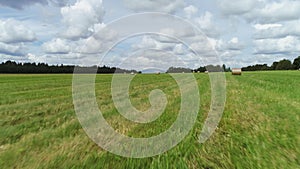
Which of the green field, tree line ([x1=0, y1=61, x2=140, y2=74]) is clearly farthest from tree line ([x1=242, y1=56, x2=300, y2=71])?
the green field

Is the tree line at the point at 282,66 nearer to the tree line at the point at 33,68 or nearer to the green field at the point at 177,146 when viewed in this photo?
the tree line at the point at 33,68

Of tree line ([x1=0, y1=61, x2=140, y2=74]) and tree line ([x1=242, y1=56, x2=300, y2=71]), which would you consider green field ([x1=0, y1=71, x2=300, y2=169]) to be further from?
tree line ([x1=242, y1=56, x2=300, y2=71])

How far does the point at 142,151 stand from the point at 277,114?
13.5ft

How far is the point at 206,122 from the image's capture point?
5750 millimetres

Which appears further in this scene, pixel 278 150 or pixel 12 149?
pixel 12 149

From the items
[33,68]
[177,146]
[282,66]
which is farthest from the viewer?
[282,66]

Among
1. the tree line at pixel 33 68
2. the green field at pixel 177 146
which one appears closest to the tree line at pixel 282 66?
the tree line at pixel 33 68

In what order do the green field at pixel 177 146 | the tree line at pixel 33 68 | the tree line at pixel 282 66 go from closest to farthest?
1. the green field at pixel 177 146
2. the tree line at pixel 33 68
3. the tree line at pixel 282 66

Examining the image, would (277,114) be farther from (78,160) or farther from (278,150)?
(78,160)

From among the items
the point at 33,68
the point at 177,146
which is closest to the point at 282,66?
the point at 33,68

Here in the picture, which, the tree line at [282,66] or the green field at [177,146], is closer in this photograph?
the green field at [177,146]

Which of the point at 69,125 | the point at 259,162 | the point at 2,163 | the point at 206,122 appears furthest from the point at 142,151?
the point at 69,125

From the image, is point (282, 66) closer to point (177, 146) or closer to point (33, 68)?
point (33, 68)

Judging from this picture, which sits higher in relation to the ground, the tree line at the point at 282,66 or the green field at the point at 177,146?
the green field at the point at 177,146
